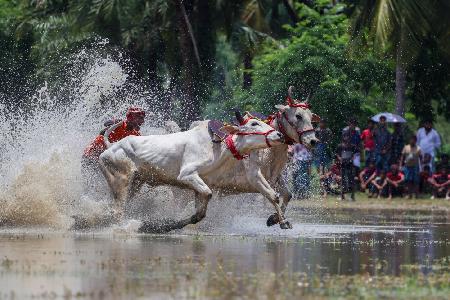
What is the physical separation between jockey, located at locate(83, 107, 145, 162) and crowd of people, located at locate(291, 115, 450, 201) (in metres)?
10.7

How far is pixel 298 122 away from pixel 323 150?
13030mm

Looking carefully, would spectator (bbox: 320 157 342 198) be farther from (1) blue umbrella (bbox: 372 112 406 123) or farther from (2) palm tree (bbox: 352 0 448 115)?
(2) palm tree (bbox: 352 0 448 115)

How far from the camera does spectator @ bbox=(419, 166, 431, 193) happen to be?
30.5 metres

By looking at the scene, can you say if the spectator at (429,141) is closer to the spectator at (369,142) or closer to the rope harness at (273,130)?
the spectator at (369,142)

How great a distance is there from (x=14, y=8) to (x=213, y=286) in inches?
1189

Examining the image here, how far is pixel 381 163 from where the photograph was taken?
30547 mm

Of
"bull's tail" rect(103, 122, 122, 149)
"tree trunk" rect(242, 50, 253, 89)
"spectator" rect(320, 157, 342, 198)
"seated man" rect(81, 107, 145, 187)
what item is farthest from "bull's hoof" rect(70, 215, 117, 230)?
"tree trunk" rect(242, 50, 253, 89)

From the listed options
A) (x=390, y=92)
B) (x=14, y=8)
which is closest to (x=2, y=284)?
(x=390, y=92)

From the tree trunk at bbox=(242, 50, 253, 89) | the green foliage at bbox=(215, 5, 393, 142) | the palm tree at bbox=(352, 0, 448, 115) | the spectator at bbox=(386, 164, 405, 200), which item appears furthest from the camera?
the tree trunk at bbox=(242, 50, 253, 89)

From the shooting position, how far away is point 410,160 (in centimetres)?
2972

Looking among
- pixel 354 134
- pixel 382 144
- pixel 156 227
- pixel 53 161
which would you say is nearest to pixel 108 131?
pixel 53 161

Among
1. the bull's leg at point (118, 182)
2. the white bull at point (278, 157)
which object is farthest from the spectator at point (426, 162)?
the bull's leg at point (118, 182)

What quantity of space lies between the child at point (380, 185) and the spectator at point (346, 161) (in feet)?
3.03

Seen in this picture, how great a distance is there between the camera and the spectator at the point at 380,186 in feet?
101
